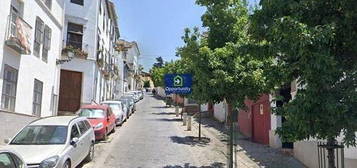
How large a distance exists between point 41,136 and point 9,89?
5214 millimetres

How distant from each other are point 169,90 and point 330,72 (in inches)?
433

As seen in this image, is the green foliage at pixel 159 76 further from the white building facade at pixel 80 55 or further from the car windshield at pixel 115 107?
the car windshield at pixel 115 107

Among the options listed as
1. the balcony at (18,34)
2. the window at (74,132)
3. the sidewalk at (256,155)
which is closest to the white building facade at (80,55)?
the sidewalk at (256,155)

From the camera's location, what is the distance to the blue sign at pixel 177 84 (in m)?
16.5

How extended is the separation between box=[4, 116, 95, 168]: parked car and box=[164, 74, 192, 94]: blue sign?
4.27 meters

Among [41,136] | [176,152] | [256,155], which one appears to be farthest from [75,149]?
[256,155]

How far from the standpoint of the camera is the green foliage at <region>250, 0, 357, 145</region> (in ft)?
19.1

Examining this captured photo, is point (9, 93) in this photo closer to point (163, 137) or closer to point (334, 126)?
point (163, 137)

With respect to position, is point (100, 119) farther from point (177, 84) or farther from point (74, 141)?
point (74, 141)

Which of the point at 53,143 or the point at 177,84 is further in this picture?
the point at 177,84

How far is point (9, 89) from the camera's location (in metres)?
15.7

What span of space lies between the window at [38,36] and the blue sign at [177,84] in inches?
255

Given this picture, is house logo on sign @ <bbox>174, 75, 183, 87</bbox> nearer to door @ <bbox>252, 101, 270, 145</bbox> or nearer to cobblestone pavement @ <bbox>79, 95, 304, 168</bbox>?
cobblestone pavement @ <bbox>79, 95, 304, 168</bbox>

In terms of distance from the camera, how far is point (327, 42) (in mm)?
5895
